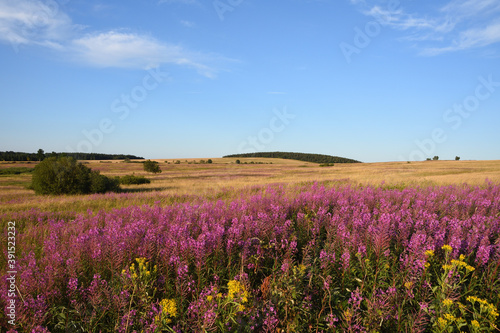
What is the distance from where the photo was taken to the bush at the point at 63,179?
66.4 feet

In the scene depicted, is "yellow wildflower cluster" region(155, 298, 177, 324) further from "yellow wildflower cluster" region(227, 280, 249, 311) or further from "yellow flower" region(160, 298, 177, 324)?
"yellow wildflower cluster" region(227, 280, 249, 311)

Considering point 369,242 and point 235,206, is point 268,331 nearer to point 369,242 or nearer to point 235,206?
point 369,242

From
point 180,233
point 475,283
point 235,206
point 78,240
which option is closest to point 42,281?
point 78,240

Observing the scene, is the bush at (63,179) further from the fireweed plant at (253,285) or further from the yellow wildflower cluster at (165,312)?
the yellow wildflower cluster at (165,312)

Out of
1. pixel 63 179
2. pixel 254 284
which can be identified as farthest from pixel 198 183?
pixel 254 284

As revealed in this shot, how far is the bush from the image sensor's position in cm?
2023

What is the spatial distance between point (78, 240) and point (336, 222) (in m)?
3.71

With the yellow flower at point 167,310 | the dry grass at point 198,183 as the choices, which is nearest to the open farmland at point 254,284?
the yellow flower at point 167,310

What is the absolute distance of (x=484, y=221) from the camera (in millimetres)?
4914

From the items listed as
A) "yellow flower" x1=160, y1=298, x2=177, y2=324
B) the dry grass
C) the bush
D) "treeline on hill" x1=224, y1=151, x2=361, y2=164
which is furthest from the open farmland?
"treeline on hill" x1=224, y1=151, x2=361, y2=164

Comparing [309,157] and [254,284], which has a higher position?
[309,157]

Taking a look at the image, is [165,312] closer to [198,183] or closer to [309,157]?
[198,183]

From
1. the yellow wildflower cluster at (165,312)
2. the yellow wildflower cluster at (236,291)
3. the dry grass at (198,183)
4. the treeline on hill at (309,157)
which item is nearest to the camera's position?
the yellow wildflower cluster at (165,312)

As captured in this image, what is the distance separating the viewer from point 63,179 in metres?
20.4
